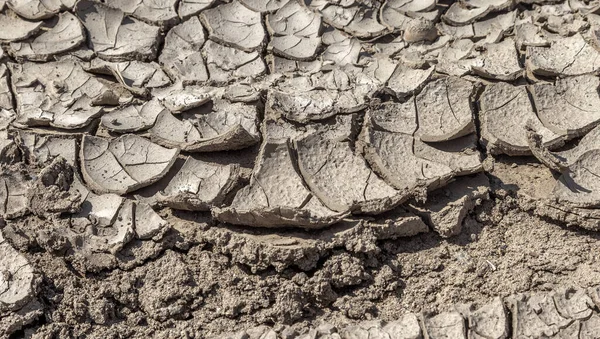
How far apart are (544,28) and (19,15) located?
1877mm

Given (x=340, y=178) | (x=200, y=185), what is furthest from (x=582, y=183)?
(x=200, y=185)

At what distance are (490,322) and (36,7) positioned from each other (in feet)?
6.42

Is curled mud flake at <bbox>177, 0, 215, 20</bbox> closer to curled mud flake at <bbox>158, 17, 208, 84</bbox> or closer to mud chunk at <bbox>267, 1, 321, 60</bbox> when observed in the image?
curled mud flake at <bbox>158, 17, 208, 84</bbox>

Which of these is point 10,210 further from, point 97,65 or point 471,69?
point 471,69

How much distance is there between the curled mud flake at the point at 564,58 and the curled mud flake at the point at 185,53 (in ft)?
3.54

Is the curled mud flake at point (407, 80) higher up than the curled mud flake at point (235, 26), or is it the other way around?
the curled mud flake at point (407, 80)

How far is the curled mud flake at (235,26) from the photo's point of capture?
2.66 m

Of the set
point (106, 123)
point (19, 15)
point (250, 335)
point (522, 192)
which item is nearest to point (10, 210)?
point (106, 123)

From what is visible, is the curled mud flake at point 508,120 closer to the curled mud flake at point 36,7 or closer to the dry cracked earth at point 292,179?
the dry cracked earth at point 292,179

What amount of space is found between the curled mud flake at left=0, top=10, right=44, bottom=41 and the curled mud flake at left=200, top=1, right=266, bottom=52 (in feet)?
1.94

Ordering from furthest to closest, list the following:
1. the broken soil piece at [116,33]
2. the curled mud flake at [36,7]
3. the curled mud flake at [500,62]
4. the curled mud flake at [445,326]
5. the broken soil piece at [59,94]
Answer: the curled mud flake at [36,7], the broken soil piece at [116,33], the curled mud flake at [500,62], the broken soil piece at [59,94], the curled mud flake at [445,326]

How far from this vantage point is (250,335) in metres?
1.76

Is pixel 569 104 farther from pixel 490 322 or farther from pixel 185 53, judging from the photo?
pixel 185 53

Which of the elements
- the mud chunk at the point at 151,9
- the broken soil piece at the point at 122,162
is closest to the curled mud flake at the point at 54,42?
the mud chunk at the point at 151,9
